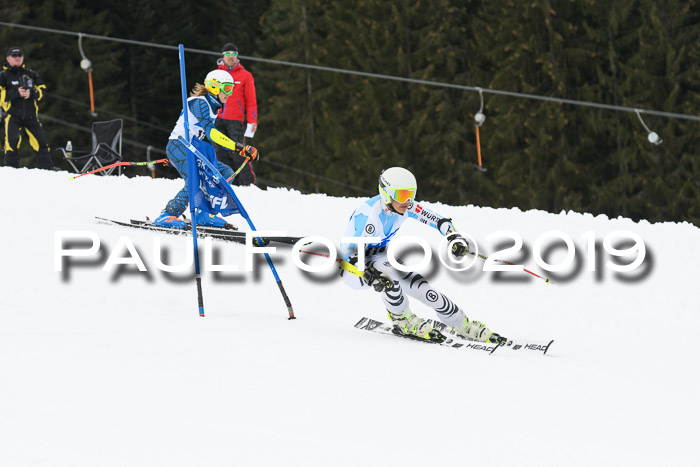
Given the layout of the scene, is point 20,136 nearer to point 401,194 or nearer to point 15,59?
point 15,59

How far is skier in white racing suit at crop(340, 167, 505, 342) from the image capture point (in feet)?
22.0

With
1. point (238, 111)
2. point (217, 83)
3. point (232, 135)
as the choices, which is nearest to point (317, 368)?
point (217, 83)

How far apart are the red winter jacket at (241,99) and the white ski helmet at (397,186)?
6.77m

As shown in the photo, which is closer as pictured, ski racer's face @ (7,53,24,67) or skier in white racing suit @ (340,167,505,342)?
skier in white racing suit @ (340,167,505,342)

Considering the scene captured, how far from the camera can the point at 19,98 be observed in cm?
1369

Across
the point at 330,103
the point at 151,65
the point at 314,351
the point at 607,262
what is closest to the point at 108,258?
the point at 314,351

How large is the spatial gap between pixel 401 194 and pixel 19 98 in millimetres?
8878

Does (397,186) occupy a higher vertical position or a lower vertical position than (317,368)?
higher

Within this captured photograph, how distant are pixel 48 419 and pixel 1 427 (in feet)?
0.71

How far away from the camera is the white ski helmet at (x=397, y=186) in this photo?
6680 millimetres

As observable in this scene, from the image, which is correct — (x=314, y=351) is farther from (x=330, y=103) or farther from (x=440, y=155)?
(x=330, y=103)

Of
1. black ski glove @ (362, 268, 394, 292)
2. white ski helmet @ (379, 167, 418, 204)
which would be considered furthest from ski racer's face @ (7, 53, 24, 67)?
black ski glove @ (362, 268, 394, 292)

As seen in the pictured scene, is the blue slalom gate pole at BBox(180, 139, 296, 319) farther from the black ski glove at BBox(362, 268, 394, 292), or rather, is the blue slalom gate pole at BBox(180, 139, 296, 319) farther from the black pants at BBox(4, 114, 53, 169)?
the black pants at BBox(4, 114, 53, 169)

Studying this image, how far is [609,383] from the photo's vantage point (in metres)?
5.91
